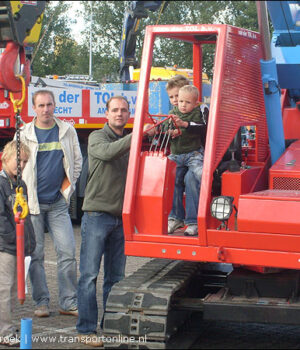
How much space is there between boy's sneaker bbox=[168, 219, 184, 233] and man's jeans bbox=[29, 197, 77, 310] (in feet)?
4.36

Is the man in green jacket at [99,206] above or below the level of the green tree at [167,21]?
below

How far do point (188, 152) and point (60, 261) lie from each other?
1818mm

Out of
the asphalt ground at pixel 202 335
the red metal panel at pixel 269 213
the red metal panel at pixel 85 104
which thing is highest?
the red metal panel at pixel 85 104

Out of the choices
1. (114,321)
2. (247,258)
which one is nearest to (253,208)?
(247,258)

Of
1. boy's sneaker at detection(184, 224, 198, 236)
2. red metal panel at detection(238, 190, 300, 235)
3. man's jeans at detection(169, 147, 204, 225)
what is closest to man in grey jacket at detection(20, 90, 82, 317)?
man's jeans at detection(169, 147, 204, 225)

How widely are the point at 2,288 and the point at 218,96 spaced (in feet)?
7.45

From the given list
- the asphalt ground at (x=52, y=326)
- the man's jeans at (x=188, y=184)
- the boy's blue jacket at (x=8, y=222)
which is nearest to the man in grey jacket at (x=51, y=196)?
the asphalt ground at (x=52, y=326)

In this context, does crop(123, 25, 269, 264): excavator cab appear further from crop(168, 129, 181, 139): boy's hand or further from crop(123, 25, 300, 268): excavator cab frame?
crop(168, 129, 181, 139): boy's hand

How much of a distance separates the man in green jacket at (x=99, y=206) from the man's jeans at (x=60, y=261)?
100cm

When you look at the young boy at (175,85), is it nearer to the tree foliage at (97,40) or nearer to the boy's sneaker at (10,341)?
the boy's sneaker at (10,341)

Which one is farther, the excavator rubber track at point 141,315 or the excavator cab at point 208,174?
the excavator cab at point 208,174

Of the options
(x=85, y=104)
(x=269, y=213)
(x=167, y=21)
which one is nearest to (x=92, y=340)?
(x=269, y=213)

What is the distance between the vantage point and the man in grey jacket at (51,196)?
739cm

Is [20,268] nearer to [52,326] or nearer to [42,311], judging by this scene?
[52,326]
